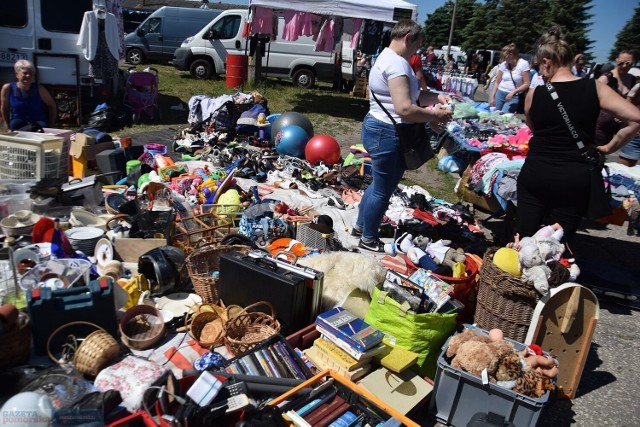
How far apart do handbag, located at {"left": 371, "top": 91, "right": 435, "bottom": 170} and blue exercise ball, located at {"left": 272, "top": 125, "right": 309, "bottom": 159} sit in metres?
3.27

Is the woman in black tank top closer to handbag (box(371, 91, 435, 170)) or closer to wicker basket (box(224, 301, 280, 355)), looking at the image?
handbag (box(371, 91, 435, 170))

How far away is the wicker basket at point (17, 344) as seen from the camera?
255 centimetres

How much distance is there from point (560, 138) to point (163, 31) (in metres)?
15.9

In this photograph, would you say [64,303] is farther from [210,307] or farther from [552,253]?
[552,253]

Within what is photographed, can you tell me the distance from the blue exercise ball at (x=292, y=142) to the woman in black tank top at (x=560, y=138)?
13.1ft

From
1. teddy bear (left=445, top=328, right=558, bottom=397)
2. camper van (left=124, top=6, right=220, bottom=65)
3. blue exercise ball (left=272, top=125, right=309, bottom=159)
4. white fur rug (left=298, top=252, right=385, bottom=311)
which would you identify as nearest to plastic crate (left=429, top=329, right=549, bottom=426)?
teddy bear (left=445, top=328, right=558, bottom=397)

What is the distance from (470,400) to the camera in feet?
8.48

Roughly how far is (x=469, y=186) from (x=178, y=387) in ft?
14.3

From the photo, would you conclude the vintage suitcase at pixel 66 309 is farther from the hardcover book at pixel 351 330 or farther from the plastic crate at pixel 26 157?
the plastic crate at pixel 26 157

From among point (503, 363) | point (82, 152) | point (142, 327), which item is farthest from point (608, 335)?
point (82, 152)

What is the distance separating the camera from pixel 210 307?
11.0 ft

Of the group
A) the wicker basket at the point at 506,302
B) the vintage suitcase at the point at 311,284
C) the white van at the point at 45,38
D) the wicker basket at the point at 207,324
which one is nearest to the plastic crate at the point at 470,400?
the wicker basket at the point at 506,302

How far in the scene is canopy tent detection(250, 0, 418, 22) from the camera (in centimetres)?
1051

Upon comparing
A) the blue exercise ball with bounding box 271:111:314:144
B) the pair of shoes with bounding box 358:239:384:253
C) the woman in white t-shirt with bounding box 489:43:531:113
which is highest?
the woman in white t-shirt with bounding box 489:43:531:113
